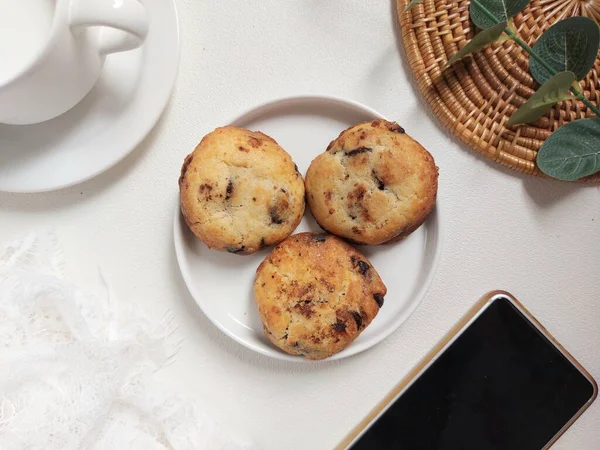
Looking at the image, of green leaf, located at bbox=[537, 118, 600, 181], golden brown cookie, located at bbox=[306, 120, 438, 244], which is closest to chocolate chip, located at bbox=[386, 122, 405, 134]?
golden brown cookie, located at bbox=[306, 120, 438, 244]

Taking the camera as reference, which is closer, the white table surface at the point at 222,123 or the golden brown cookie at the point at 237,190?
the golden brown cookie at the point at 237,190

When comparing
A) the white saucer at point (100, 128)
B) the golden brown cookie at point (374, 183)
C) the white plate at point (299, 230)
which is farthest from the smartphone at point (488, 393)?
the white saucer at point (100, 128)

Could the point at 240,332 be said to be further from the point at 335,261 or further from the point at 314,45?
the point at 314,45

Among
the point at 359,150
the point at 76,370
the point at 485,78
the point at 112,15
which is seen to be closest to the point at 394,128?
the point at 359,150

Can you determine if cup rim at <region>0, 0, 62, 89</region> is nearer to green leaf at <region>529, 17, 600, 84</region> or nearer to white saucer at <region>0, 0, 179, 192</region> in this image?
white saucer at <region>0, 0, 179, 192</region>

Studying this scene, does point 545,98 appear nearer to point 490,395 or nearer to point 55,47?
point 490,395

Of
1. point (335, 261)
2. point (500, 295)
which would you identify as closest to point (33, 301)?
point (335, 261)

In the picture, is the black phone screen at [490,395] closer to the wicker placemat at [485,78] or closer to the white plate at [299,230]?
the white plate at [299,230]
